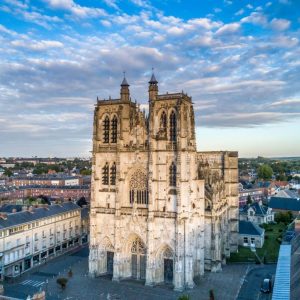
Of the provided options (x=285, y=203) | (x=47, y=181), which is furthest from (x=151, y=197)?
(x=47, y=181)

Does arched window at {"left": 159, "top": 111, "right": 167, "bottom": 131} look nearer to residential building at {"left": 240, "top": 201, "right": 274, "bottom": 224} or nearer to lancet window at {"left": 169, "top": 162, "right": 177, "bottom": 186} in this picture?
lancet window at {"left": 169, "top": 162, "right": 177, "bottom": 186}

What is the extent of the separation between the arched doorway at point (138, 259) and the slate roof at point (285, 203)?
69.3m

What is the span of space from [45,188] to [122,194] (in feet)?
317

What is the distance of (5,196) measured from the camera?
419 feet

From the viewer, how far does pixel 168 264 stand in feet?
175

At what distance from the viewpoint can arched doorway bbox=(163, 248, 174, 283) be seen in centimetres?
5306

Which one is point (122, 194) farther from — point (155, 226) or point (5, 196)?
point (5, 196)

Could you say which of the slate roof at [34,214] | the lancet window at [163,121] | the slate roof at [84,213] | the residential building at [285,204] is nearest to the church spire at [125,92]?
the lancet window at [163,121]

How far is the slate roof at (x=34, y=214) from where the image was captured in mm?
60656

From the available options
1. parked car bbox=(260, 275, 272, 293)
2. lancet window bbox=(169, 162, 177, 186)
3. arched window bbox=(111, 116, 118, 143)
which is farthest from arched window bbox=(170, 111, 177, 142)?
parked car bbox=(260, 275, 272, 293)

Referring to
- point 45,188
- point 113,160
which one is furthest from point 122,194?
point 45,188

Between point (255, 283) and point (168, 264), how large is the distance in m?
12.9

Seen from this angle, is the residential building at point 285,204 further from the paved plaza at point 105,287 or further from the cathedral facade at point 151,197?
the cathedral facade at point 151,197

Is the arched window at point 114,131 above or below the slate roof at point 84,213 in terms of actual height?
above
